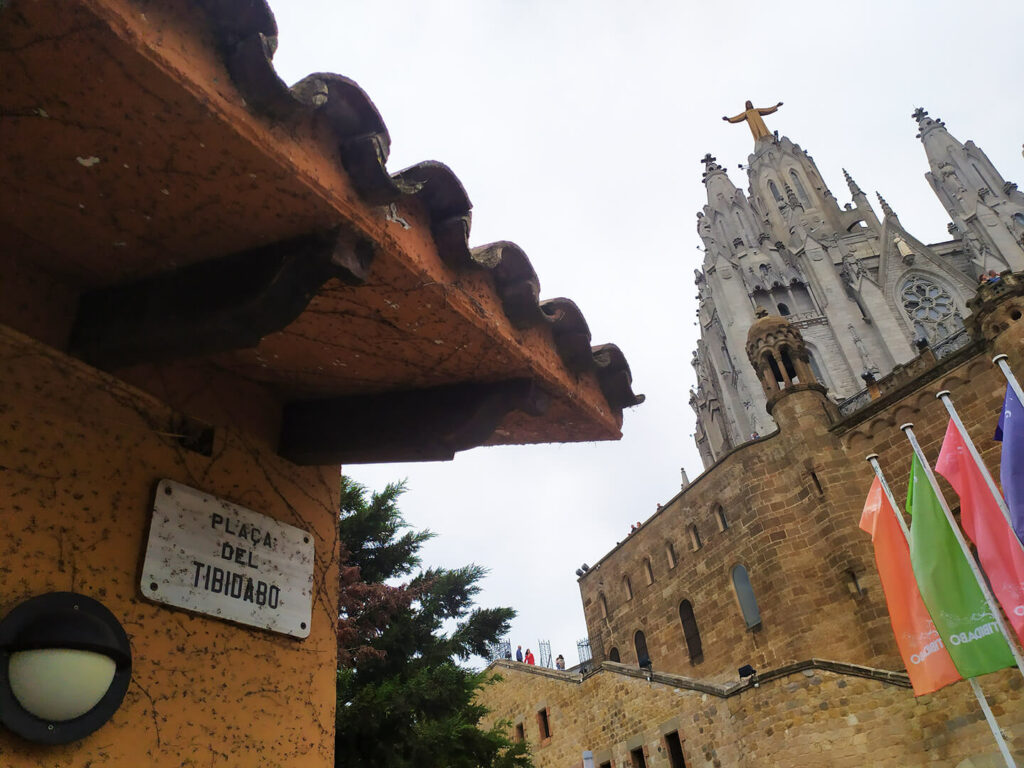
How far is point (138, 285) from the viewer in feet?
8.63

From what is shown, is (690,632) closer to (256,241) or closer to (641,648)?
(641,648)

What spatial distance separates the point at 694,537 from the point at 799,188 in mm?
35933

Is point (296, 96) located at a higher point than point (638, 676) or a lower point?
lower

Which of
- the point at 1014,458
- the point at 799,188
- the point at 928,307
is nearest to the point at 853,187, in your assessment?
the point at 799,188

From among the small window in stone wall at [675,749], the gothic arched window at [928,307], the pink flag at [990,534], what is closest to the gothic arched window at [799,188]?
the gothic arched window at [928,307]

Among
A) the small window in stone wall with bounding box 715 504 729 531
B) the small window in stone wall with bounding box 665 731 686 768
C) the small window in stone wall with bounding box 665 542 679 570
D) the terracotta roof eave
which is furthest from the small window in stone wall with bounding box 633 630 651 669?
the terracotta roof eave

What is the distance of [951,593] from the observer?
379 inches

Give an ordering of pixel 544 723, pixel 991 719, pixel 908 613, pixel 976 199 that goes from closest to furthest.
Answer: pixel 991 719 → pixel 908 613 → pixel 544 723 → pixel 976 199

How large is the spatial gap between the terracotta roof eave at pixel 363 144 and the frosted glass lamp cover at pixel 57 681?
5.33ft

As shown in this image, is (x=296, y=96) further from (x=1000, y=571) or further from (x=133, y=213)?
(x=1000, y=571)

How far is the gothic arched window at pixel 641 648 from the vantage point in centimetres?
2555

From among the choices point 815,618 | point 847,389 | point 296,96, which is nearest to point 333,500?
→ point 296,96

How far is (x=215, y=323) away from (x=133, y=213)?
0.40 m

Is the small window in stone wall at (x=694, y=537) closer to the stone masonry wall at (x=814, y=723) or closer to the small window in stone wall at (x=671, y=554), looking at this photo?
the small window in stone wall at (x=671, y=554)
